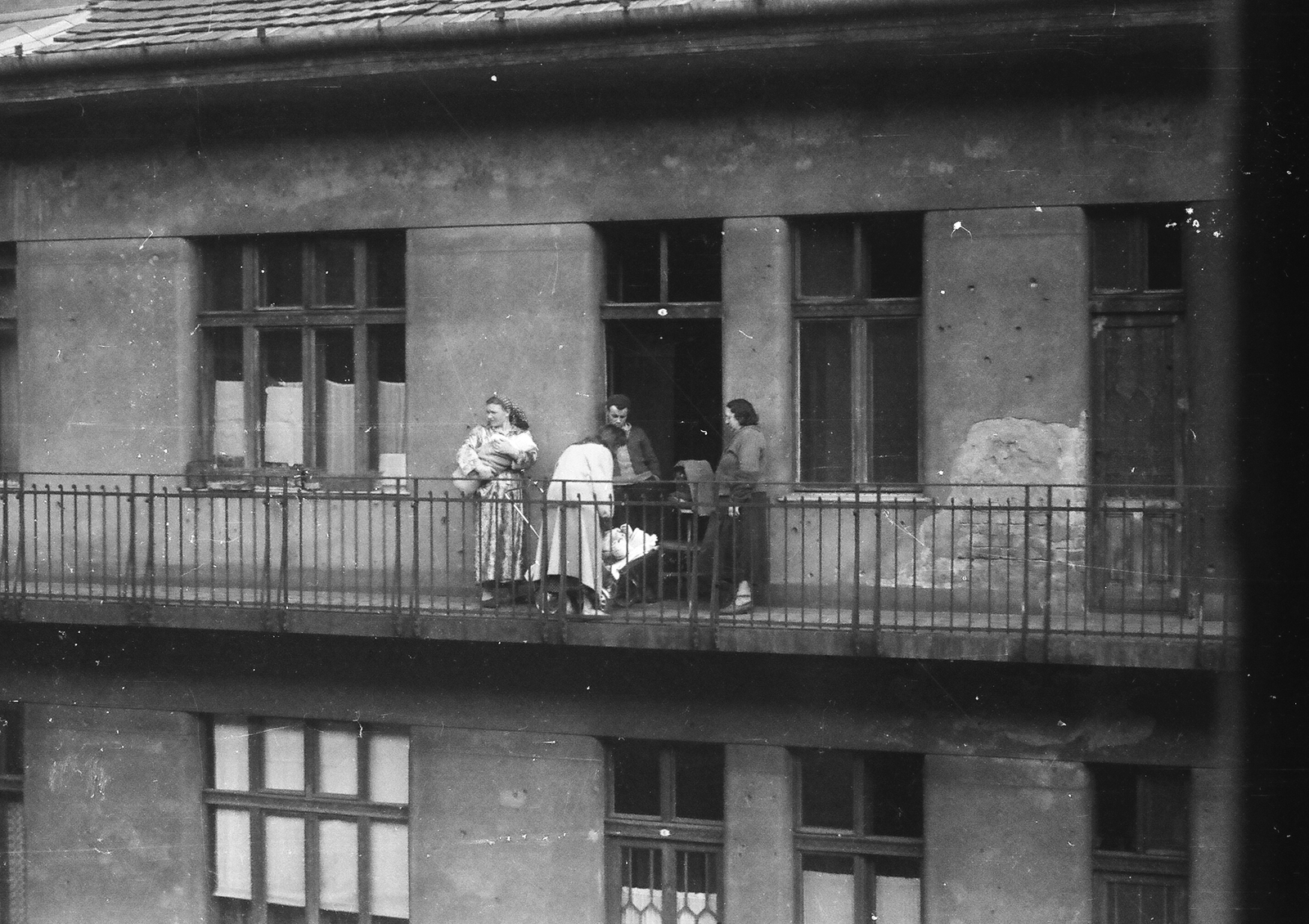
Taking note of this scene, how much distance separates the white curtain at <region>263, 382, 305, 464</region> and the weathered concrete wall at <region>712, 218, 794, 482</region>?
3539 mm

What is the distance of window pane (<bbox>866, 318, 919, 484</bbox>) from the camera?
35.4ft

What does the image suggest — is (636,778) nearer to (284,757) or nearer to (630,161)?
(284,757)

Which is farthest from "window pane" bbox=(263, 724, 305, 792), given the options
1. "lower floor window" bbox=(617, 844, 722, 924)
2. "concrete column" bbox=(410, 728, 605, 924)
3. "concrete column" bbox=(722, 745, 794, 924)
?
"concrete column" bbox=(722, 745, 794, 924)

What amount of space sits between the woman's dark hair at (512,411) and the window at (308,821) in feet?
8.46

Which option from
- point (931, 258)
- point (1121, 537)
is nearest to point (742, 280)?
point (931, 258)

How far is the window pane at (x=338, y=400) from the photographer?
11922mm

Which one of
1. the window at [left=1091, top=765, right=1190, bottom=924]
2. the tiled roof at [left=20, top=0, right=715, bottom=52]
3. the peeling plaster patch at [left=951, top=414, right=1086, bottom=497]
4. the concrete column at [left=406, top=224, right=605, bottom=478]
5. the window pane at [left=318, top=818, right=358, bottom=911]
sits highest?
the tiled roof at [left=20, top=0, right=715, bottom=52]

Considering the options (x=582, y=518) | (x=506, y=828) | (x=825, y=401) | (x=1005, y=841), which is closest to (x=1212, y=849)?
(x=1005, y=841)

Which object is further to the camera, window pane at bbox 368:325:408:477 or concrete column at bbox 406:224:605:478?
window pane at bbox 368:325:408:477

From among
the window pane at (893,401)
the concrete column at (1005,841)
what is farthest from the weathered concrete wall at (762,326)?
the concrete column at (1005,841)

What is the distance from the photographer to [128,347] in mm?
12258

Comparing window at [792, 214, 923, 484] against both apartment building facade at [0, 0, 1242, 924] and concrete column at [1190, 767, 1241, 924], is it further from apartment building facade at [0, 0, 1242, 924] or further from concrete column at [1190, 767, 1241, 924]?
concrete column at [1190, 767, 1241, 924]

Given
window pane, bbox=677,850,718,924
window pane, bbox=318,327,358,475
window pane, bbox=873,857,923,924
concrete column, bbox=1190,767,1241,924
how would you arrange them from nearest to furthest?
concrete column, bbox=1190,767,1241,924, window pane, bbox=873,857,923,924, window pane, bbox=677,850,718,924, window pane, bbox=318,327,358,475

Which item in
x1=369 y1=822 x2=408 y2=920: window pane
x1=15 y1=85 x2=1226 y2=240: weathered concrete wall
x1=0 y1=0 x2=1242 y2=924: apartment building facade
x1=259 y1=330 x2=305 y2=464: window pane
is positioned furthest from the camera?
x1=259 y1=330 x2=305 y2=464: window pane
